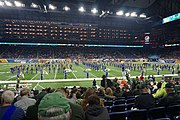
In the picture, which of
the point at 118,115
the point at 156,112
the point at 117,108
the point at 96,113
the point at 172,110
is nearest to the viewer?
the point at 96,113

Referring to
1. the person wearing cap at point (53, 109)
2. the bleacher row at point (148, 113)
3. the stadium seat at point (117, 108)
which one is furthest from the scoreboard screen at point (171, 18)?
the person wearing cap at point (53, 109)

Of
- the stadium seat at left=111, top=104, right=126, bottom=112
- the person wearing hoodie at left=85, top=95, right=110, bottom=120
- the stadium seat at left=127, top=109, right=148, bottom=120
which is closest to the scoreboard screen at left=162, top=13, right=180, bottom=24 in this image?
the stadium seat at left=111, top=104, right=126, bottom=112

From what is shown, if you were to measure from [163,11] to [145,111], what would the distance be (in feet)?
93.4

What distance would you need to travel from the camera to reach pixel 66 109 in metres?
1.53

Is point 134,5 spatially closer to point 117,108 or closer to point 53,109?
point 117,108

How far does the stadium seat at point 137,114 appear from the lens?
3.90m

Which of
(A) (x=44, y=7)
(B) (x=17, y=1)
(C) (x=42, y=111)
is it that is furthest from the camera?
(A) (x=44, y=7)

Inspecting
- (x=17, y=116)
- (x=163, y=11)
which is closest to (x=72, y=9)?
(x=163, y=11)

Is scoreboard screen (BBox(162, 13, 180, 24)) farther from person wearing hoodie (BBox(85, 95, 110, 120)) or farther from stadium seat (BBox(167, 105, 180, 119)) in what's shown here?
person wearing hoodie (BBox(85, 95, 110, 120))

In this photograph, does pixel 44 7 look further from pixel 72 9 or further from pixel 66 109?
pixel 66 109

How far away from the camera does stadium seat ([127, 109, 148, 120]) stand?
12.8 feet

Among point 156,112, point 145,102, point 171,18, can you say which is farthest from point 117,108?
Answer: point 171,18

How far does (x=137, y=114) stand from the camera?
13.1 feet

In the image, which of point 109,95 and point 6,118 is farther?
point 109,95
